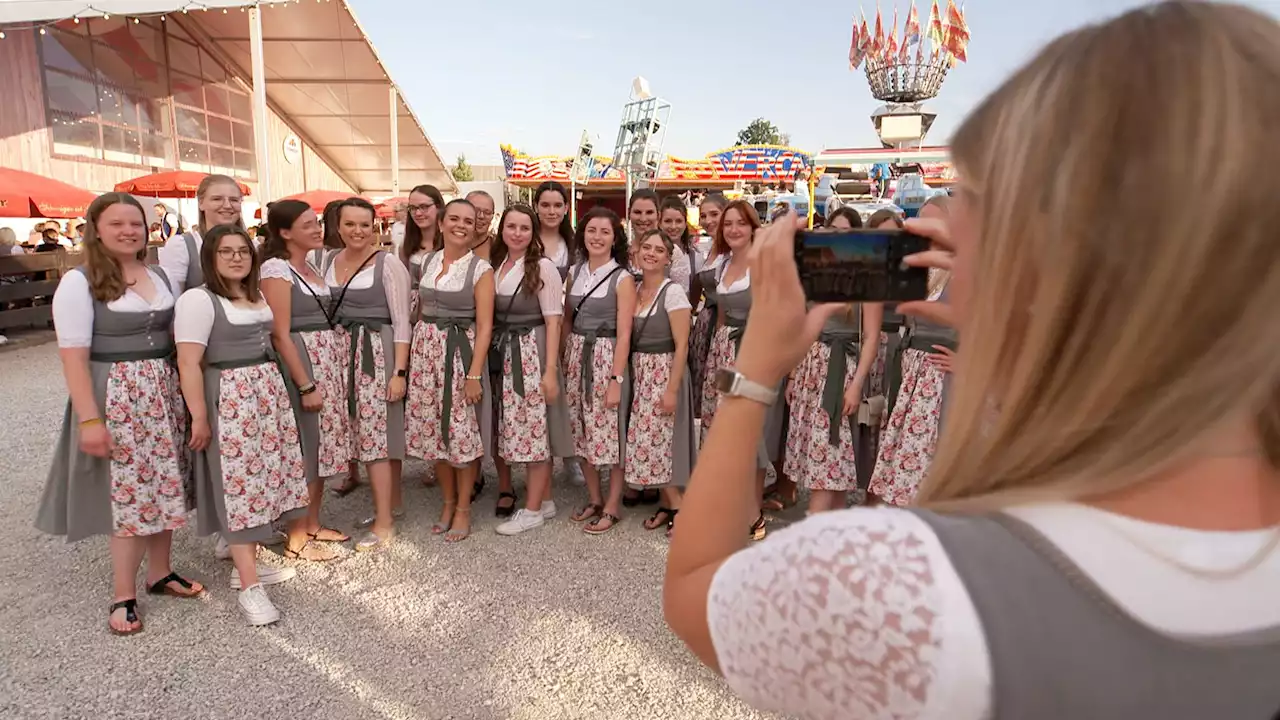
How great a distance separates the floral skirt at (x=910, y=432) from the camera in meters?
3.54

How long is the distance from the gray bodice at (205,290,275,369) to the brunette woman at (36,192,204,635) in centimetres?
23

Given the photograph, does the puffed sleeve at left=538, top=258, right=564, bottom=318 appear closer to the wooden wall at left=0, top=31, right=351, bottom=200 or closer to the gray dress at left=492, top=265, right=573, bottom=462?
the gray dress at left=492, top=265, right=573, bottom=462

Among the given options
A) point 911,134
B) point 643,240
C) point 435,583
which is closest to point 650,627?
point 435,583

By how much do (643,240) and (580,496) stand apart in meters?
1.83

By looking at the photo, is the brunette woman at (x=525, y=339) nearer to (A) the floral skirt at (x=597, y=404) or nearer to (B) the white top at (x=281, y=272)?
(A) the floral skirt at (x=597, y=404)

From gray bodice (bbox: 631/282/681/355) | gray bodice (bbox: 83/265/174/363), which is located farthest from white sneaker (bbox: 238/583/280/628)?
gray bodice (bbox: 631/282/681/355)

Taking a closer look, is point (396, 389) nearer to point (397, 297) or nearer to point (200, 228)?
point (397, 297)

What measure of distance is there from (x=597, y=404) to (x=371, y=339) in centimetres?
133

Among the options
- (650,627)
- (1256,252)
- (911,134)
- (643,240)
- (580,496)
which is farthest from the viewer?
(911,134)

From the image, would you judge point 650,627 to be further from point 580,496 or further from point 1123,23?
point 1123,23

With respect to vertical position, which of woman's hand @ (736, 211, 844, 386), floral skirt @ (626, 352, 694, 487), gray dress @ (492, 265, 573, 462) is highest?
woman's hand @ (736, 211, 844, 386)

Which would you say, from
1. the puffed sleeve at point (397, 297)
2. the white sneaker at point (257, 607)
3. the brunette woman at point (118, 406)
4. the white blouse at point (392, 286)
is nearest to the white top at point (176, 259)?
the brunette woman at point (118, 406)

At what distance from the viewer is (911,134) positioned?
94.7ft

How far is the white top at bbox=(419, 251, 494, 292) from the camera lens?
4074 mm
